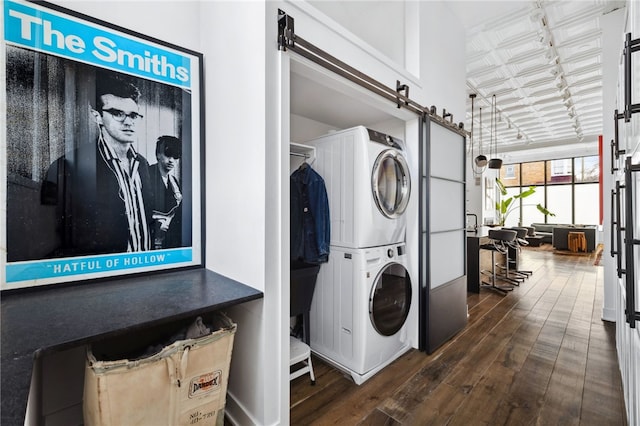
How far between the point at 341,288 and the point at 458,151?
1.95 metres

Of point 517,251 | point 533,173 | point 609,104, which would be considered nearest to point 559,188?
point 533,173

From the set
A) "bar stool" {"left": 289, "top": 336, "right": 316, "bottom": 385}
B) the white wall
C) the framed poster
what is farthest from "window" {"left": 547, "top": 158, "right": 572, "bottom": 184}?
the framed poster

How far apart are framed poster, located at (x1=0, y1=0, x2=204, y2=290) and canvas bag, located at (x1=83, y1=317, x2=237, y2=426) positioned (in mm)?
660

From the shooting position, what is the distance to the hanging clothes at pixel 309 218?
226 centimetres

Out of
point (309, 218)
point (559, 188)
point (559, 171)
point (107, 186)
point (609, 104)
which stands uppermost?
point (559, 171)

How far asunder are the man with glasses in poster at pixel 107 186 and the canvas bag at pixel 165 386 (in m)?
0.69

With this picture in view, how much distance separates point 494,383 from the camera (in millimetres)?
2057

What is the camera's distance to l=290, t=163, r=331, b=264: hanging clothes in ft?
7.41

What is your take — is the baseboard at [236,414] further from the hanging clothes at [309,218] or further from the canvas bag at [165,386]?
the hanging clothes at [309,218]

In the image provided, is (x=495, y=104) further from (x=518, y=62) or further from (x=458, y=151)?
(x=458, y=151)

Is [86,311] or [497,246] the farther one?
[497,246]

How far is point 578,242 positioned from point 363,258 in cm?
889

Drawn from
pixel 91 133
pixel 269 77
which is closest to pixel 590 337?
pixel 269 77

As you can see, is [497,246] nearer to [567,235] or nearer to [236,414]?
[236,414]
